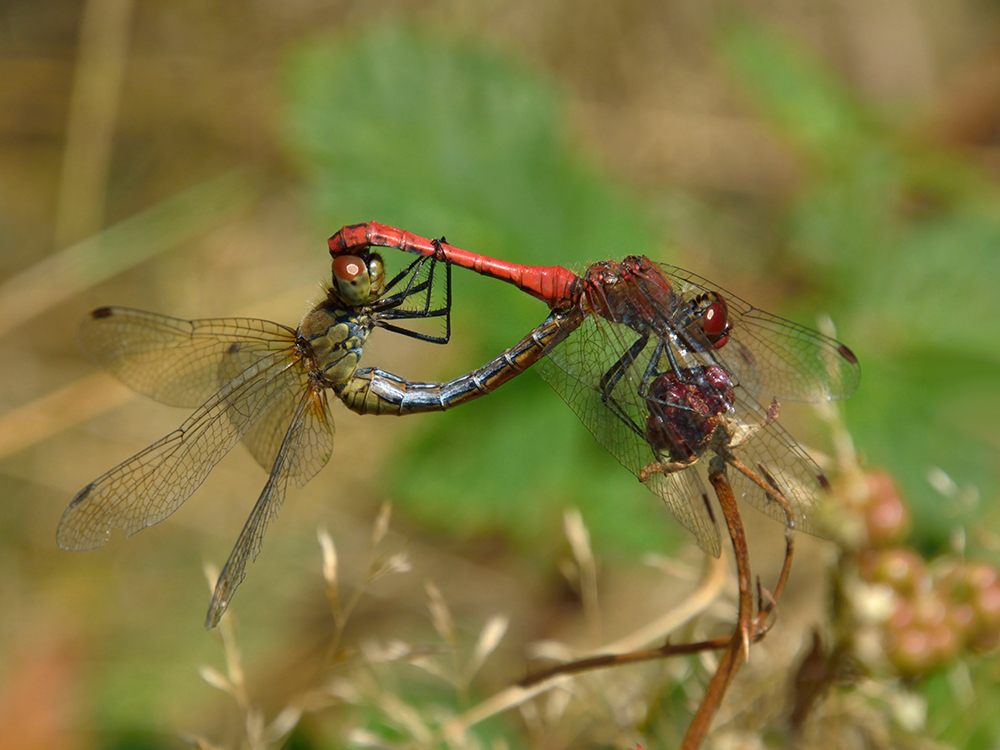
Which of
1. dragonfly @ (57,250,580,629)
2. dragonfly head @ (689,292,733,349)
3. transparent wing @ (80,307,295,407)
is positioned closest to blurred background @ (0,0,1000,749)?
dragonfly @ (57,250,580,629)

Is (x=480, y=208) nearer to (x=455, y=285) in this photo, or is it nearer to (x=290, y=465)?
(x=455, y=285)

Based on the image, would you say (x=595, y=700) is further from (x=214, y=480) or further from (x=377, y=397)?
(x=214, y=480)

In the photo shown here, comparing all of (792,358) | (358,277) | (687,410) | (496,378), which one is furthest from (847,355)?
(358,277)

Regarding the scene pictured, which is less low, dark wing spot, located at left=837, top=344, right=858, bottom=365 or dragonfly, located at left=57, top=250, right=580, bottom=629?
dragonfly, located at left=57, top=250, right=580, bottom=629

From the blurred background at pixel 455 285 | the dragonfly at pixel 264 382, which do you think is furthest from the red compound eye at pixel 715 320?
the blurred background at pixel 455 285

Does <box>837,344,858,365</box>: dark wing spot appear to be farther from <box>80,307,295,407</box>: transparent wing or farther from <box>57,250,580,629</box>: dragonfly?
<box>80,307,295,407</box>: transparent wing

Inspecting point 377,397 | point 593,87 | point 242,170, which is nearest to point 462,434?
point 377,397
